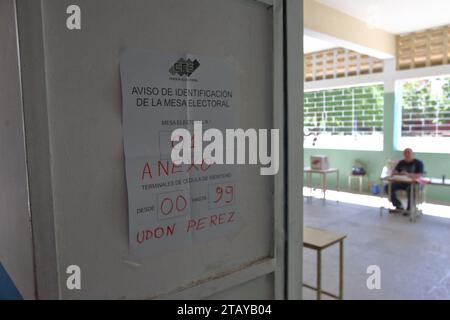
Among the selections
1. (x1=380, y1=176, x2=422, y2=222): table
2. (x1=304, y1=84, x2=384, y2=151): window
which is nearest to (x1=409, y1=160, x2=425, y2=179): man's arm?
(x1=380, y1=176, x2=422, y2=222): table

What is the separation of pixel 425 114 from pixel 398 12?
86.5 inches

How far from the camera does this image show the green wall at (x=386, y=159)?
622 centimetres

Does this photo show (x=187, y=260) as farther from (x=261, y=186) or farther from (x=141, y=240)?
(x=261, y=186)

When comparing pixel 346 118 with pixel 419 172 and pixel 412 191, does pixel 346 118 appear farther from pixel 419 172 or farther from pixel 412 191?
pixel 412 191

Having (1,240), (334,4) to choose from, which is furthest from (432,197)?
(1,240)

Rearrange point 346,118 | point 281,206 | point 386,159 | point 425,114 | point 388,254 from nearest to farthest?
1. point 281,206
2. point 388,254
3. point 425,114
4. point 386,159
5. point 346,118

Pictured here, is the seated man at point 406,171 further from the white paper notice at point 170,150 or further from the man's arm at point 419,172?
the white paper notice at point 170,150

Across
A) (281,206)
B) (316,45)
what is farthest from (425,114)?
(281,206)

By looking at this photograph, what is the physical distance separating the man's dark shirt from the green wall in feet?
3.11

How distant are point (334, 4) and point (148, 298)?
489 cm

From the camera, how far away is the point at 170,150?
811mm

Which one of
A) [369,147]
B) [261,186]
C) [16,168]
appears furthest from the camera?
[369,147]

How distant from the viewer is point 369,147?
7.21 m

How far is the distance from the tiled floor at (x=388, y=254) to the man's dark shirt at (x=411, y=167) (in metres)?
0.77
